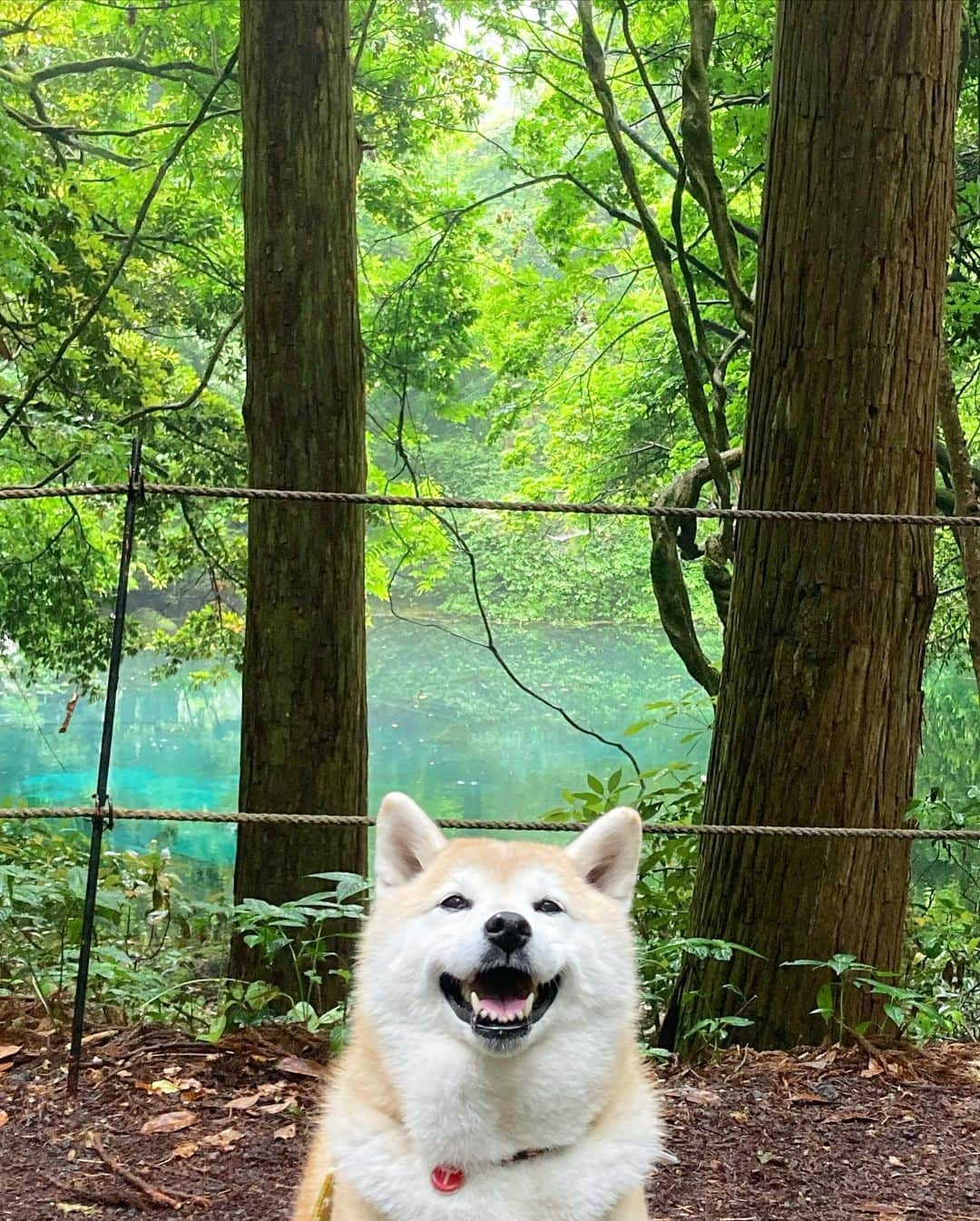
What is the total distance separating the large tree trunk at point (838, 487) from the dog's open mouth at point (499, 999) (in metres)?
2.00

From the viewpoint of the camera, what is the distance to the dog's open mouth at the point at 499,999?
186 centimetres

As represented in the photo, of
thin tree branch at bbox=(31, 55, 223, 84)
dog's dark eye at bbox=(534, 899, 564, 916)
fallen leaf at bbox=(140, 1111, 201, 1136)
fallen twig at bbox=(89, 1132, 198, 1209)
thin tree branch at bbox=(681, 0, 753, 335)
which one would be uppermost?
thin tree branch at bbox=(31, 55, 223, 84)

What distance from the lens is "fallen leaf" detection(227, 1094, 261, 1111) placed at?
309 centimetres

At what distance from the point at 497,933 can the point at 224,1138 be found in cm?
154

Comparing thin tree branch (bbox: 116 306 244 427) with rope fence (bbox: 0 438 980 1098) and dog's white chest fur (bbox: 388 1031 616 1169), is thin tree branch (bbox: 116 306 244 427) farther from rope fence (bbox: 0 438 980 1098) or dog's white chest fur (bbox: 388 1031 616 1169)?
dog's white chest fur (bbox: 388 1031 616 1169)

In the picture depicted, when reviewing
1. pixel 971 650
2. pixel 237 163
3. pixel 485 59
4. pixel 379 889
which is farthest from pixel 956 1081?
pixel 485 59

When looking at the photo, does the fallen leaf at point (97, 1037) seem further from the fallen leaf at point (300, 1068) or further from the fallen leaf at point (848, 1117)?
the fallen leaf at point (848, 1117)

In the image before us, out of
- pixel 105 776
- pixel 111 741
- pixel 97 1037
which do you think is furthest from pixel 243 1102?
pixel 111 741

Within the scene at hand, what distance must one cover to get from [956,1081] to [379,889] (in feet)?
7.57

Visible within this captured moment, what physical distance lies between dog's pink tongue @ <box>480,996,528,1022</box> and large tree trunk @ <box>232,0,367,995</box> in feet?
10.9

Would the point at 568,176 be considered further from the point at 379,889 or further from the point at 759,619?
the point at 379,889

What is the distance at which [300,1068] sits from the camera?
333 centimetres

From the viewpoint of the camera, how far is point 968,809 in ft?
15.2

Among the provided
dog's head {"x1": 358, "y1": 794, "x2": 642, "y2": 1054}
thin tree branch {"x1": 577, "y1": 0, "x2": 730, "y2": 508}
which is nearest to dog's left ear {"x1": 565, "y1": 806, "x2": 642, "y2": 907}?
dog's head {"x1": 358, "y1": 794, "x2": 642, "y2": 1054}
